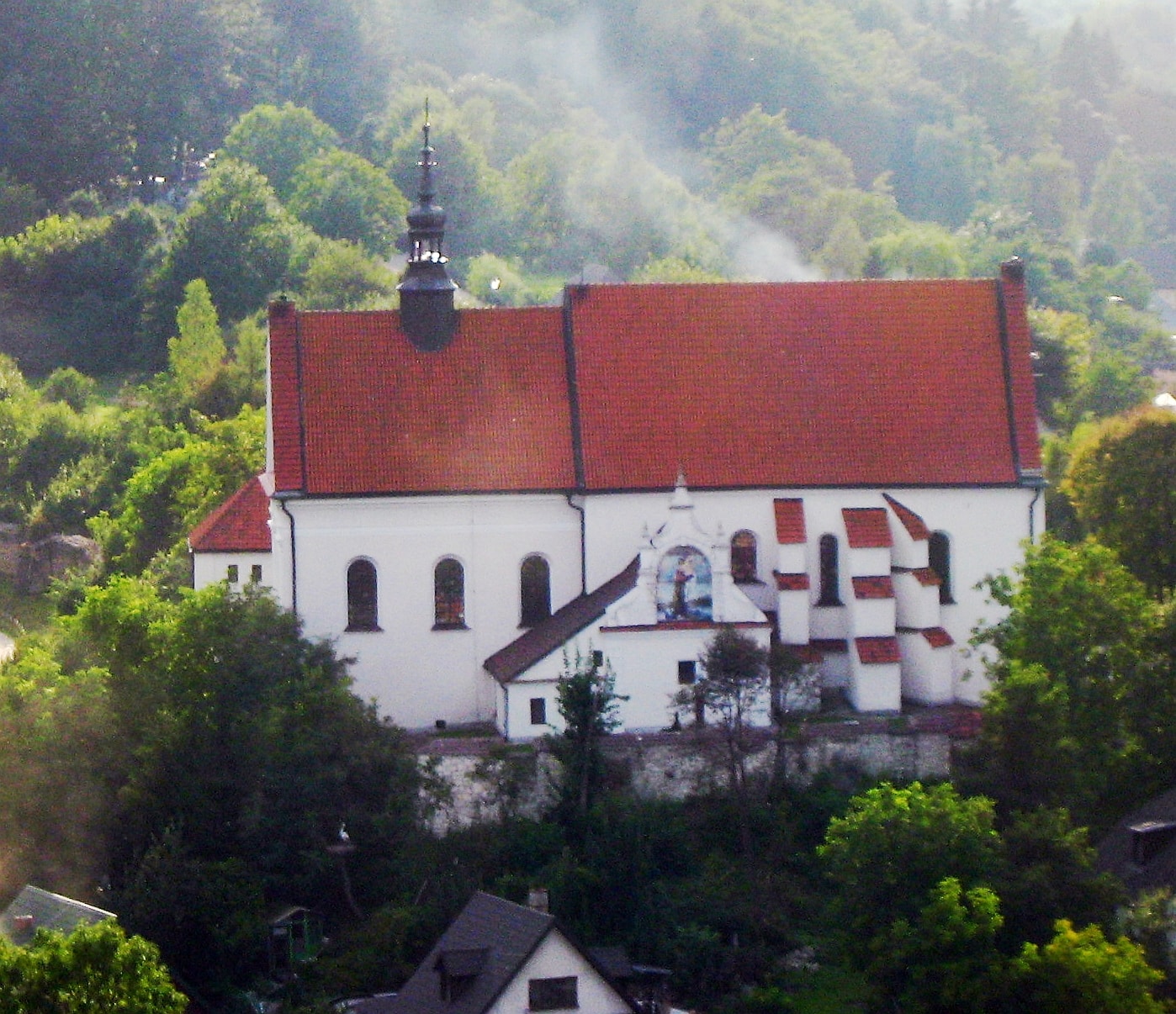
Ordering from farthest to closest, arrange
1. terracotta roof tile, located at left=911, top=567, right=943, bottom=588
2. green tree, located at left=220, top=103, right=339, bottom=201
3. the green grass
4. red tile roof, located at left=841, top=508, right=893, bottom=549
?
1. green tree, located at left=220, top=103, right=339, bottom=201
2. the green grass
3. red tile roof, located at left=841, top=508, right=893, bottom=549
4. terracotta roof tile, located at left=911, top=567, right=943, bottom=588

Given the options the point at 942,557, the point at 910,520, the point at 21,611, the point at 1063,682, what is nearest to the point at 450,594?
the point at 910,520

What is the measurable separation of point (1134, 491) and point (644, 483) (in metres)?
12.8

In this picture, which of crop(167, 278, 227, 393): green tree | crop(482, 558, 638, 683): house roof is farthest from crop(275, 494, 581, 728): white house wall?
crop(167, 278, 227, 393): green tree

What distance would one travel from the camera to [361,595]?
48656 millimetres

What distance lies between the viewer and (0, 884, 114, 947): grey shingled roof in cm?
4266

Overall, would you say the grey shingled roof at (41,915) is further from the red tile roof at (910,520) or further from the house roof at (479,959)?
the red tile roof at (910,520)

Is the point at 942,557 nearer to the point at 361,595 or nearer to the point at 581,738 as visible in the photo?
the point at 581,738

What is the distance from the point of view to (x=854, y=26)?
172 m

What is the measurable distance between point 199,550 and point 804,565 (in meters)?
11.6

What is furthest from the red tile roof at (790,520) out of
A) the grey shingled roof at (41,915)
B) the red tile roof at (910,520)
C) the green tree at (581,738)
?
the grey shingled roof at (41,915)

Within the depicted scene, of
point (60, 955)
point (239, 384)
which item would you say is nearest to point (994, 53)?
point (239, 384)

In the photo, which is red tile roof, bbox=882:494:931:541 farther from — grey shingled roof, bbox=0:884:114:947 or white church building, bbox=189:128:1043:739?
grey shingled roof, bbox=0:884:114:947

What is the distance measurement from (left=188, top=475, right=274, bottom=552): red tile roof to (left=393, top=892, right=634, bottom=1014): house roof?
498 inches

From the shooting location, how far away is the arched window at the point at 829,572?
163 ft
